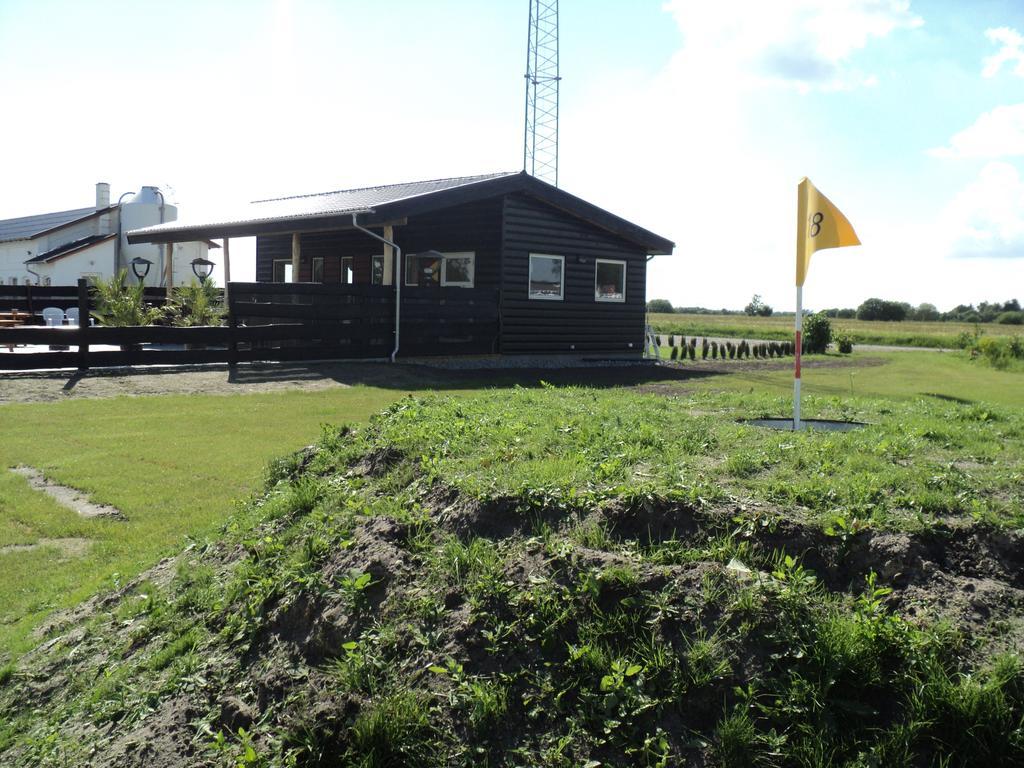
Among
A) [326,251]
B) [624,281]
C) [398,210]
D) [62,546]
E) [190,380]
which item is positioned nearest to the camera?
[62,546]

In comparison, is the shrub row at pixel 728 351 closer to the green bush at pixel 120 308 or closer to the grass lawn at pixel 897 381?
the grass lawn at pixel 897 381

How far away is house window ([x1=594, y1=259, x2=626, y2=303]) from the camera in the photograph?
892 inches

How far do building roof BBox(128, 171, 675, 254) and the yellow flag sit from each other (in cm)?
1183

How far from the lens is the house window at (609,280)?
22656mm

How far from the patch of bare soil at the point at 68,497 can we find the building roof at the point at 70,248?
96.9 ft

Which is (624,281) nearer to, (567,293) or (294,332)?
(567,293)

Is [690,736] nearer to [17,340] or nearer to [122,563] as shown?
[122,563]

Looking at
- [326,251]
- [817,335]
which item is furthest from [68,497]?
[817,335]

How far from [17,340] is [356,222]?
6297 mm

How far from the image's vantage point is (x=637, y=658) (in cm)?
320

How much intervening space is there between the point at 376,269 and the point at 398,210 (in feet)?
20.7

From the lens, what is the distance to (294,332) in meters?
16.9

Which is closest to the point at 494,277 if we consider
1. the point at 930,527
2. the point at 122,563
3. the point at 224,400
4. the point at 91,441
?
the point at 224,400

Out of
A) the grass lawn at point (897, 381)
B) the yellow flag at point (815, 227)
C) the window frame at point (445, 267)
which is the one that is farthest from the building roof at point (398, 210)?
the yellow flag at point (815, 227)
